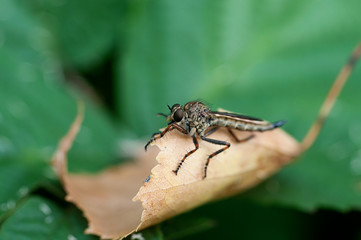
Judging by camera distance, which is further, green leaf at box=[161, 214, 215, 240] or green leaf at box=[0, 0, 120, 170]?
green leaf at box=[0, 0, 120, 170]

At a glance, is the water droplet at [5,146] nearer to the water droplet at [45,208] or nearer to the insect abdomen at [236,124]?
the water droplet at [45,208]

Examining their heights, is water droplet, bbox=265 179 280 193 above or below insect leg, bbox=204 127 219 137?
below

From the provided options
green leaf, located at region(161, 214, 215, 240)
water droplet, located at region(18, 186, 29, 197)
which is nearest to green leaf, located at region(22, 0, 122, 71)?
water droplet, located at region(18, 186, 29, 197)

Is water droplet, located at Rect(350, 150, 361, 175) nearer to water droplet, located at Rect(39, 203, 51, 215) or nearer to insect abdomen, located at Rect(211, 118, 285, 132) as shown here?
insect abdomen, located at Rect(211, 118, 285, 132)

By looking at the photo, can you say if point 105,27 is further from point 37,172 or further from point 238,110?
point 37,172

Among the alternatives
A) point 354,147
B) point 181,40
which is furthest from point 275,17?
point 354,147

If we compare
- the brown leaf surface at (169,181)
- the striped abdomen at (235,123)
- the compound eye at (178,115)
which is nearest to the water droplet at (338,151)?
A: the brown leaf surface at (169,181)
